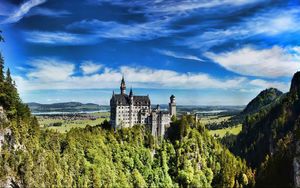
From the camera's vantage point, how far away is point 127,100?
4813 inches

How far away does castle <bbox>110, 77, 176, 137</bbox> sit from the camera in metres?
118

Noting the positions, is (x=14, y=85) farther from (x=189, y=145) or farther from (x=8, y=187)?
(x=189, y=145)

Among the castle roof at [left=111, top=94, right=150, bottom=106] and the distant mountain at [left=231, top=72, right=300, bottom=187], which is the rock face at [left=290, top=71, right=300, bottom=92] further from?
the castle roof at [left=111, top=94, right=150, bottom=106]

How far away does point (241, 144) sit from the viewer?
639 feet

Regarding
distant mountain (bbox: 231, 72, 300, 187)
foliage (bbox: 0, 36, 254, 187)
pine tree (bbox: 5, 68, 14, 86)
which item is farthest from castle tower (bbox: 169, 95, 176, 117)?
pine tree (bbox: 5, 68, 14, 86)

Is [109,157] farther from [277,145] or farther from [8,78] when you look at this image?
[277,145]

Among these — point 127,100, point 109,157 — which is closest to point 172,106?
point 127,100

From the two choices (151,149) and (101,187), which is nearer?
(101,187)

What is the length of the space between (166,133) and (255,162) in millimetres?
56190

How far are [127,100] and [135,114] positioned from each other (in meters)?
5.47

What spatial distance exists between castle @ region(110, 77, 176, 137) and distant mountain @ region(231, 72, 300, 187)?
36379 millimetres

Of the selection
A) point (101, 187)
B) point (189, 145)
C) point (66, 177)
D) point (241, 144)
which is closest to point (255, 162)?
point (241, 144)

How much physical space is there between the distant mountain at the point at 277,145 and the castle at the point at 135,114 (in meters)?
36.4

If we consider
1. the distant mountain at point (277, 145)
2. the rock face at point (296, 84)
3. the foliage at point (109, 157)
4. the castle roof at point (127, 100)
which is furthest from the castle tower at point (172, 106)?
the rock face at point (296, 84)
